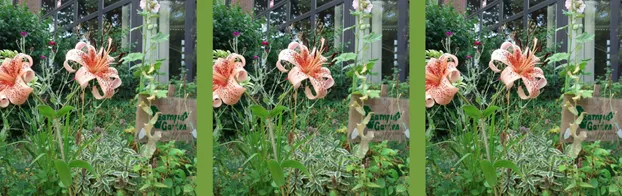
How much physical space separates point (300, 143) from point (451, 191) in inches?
30.4

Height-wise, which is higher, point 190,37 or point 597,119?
point 190,37

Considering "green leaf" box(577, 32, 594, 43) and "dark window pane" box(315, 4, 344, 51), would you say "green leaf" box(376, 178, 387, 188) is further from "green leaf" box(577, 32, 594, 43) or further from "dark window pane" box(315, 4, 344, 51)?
"green leaf" box(577, 32, 594, 43)

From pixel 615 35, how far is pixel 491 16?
0.60 m

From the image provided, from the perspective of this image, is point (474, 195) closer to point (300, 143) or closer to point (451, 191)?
point (451, 191)

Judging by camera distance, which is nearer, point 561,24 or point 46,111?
point 46,111

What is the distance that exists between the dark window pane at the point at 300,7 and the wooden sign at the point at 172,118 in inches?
25.4

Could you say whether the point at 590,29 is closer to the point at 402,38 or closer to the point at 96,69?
the point at 402,38

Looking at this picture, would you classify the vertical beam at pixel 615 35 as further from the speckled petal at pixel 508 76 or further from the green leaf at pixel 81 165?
the green leaf at pixel 81 165

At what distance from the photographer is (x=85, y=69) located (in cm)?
371

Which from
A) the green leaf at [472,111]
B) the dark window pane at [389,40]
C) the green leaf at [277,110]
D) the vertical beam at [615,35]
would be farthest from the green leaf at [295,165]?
the vertical beam at [615,35]

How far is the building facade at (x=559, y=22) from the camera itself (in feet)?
12.2

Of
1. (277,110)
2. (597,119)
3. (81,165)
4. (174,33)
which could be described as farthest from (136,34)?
(597,119)

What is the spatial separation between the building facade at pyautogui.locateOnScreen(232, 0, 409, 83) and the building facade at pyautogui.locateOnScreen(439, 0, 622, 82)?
0.27m

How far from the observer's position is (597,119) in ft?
12.4
